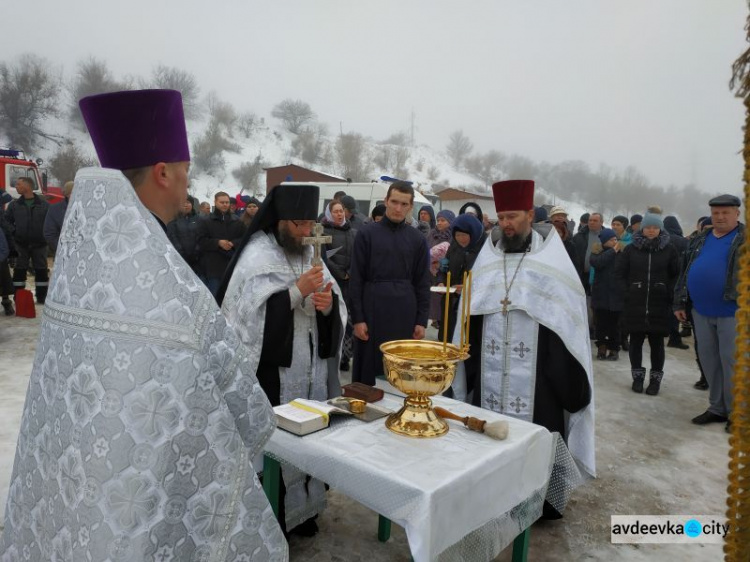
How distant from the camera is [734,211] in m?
4.68

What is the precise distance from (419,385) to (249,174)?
5549 cm

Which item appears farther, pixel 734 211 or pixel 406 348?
pixel 734 211

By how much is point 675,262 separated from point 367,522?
4.80m

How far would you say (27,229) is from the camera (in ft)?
27.5

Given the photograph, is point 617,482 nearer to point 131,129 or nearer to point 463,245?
point 463,245

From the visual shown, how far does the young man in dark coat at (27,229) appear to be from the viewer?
8.34 meters

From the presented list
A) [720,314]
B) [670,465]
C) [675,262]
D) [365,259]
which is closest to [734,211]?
[720,314]

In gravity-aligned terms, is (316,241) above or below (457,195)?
below

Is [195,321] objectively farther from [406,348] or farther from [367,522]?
[367,522]

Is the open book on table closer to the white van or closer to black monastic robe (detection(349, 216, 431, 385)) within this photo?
black monastic robe (detection(349, 216, 431, 385))

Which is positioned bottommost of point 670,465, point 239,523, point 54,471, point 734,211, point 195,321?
point 670,465

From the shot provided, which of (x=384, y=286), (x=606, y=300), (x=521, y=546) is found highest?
(x=384, y=286)

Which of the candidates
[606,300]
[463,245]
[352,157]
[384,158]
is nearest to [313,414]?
[463,245]

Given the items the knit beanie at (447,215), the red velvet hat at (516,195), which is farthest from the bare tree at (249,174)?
the red velvet hat at (516,195)
